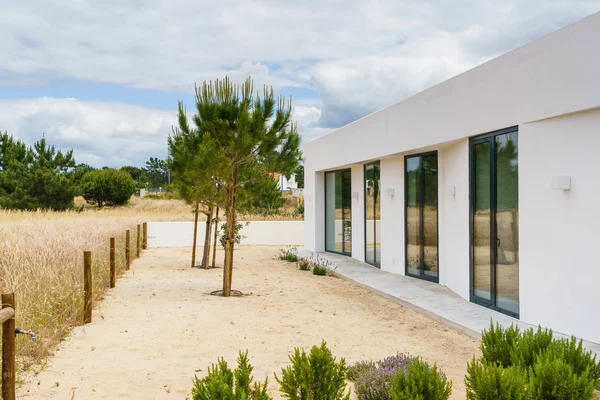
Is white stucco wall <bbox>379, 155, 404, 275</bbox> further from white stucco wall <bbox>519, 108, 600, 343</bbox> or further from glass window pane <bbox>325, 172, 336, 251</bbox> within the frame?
white stucco wall <bbox>519, 108, 600, 343</bbox>

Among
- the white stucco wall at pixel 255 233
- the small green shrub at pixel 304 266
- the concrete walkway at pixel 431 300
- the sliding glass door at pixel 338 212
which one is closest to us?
the concrete walkway at pixel 431 300

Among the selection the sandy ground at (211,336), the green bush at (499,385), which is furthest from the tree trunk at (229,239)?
the green bush at (499,385)

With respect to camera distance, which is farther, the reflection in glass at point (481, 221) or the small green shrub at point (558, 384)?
the reflection in glass at point (481, 221)

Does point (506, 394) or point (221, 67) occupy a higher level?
point (221, 67)

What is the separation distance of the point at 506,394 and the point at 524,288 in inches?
147

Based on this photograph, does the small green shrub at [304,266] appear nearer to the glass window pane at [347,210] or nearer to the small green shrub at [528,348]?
the glass window pane at [347,210]

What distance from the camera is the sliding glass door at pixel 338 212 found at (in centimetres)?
1537

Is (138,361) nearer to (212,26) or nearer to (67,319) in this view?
(67,319)

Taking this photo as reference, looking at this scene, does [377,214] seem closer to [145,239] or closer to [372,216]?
[372,216]

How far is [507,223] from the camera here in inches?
291

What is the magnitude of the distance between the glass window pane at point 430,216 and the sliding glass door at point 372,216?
2.38 m

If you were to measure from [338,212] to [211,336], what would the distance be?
975 centimetres

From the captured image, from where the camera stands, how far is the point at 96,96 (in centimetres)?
1355

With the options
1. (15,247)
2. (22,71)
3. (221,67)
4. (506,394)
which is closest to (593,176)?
(506,394)
